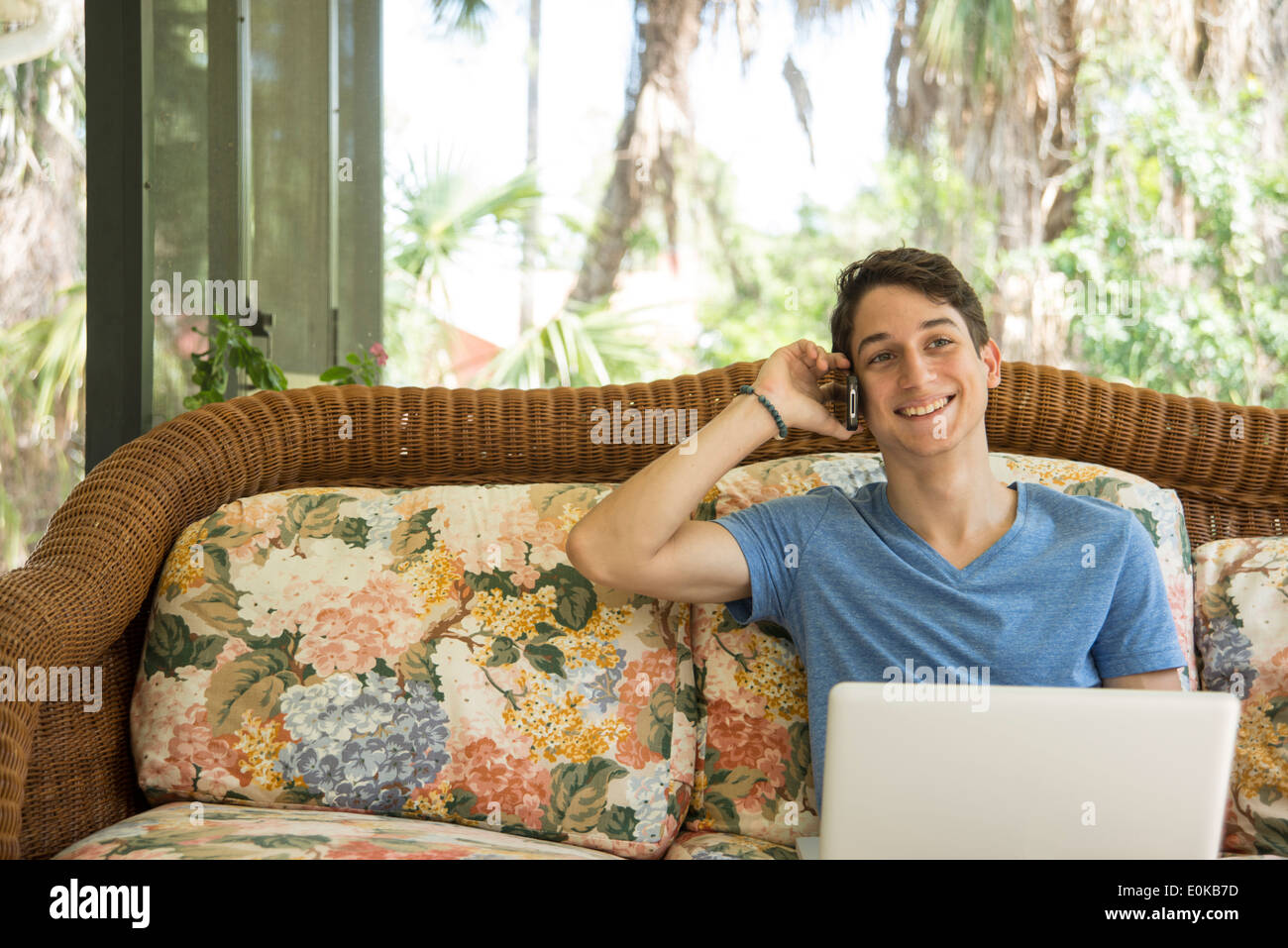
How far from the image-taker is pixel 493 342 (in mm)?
5676

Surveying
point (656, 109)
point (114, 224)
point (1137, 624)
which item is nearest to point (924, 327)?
point (1137, 624)

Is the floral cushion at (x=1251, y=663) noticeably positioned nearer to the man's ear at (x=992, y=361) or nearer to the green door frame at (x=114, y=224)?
the man's ear at (x=992, y=361)

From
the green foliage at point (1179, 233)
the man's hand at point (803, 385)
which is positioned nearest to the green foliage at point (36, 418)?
the man's hand at point (803, 385)

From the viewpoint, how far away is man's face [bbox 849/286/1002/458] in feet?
4.50

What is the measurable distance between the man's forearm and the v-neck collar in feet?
0.71

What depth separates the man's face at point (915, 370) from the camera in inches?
53.9

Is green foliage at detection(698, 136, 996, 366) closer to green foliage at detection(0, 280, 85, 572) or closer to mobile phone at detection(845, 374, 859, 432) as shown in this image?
green foliage at detection(0, 280, 85, 572)

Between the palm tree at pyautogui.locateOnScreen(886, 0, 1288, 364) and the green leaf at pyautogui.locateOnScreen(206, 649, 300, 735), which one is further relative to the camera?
the palm tree at pyautogui.locateOnScreen(886, 0, 1288, 364)

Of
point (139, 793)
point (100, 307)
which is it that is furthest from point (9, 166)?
point (139, 793)

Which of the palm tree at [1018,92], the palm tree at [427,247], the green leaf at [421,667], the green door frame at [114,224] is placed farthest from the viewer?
the palm tree at [1018,92]

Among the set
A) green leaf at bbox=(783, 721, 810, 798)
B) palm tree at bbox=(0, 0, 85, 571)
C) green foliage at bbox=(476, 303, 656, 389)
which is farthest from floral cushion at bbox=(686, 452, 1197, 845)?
green foliage at bbox=(476, 303, 656, 389)

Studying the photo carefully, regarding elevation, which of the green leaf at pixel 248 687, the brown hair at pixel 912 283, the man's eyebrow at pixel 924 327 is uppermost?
the brown hair at pixel 912 283

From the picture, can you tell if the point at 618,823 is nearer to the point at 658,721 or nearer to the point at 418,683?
the point at 658,721

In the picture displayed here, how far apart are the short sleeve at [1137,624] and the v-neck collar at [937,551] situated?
137mm
